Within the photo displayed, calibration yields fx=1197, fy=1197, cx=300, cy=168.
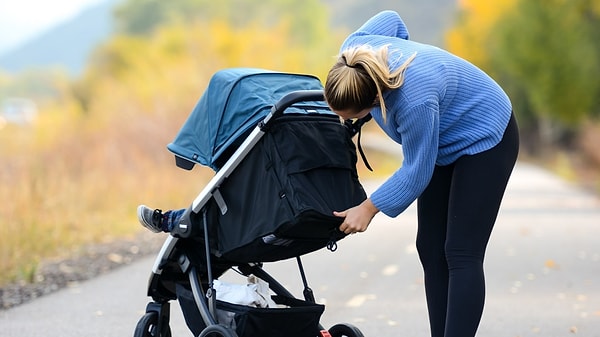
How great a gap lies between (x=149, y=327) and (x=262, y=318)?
0.73 meters

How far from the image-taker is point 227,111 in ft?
18.3

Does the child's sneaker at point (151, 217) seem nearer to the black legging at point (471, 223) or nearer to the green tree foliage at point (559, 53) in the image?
the black legging at point (471, 223)

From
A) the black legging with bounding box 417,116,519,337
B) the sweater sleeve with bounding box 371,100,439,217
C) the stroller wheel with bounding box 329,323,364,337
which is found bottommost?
the stroller wheel with bounding box 329,323,364,337

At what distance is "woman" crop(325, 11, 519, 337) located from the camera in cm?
487

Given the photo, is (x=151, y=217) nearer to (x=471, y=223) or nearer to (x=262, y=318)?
(x=262, y=318)

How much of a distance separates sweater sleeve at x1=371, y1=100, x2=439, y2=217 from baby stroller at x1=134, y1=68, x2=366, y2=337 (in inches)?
12.5

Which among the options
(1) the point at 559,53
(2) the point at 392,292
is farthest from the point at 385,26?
(1) the point at 559,53

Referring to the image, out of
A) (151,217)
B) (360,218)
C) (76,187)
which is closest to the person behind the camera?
(360,218)

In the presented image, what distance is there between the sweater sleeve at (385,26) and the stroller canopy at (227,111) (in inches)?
20.3

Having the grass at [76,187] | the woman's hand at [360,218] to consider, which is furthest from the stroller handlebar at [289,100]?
the grass at [76,187]

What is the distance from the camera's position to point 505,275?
1055cm

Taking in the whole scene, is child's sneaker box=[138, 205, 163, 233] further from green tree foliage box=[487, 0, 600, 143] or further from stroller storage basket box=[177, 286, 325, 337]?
green tree foliage box=[487, 0, 600, 143]

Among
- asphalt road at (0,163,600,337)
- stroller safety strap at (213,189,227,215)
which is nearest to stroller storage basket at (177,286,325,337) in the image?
stroller safety strap at (213,189,227,215)

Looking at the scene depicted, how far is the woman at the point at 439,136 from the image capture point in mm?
4871
